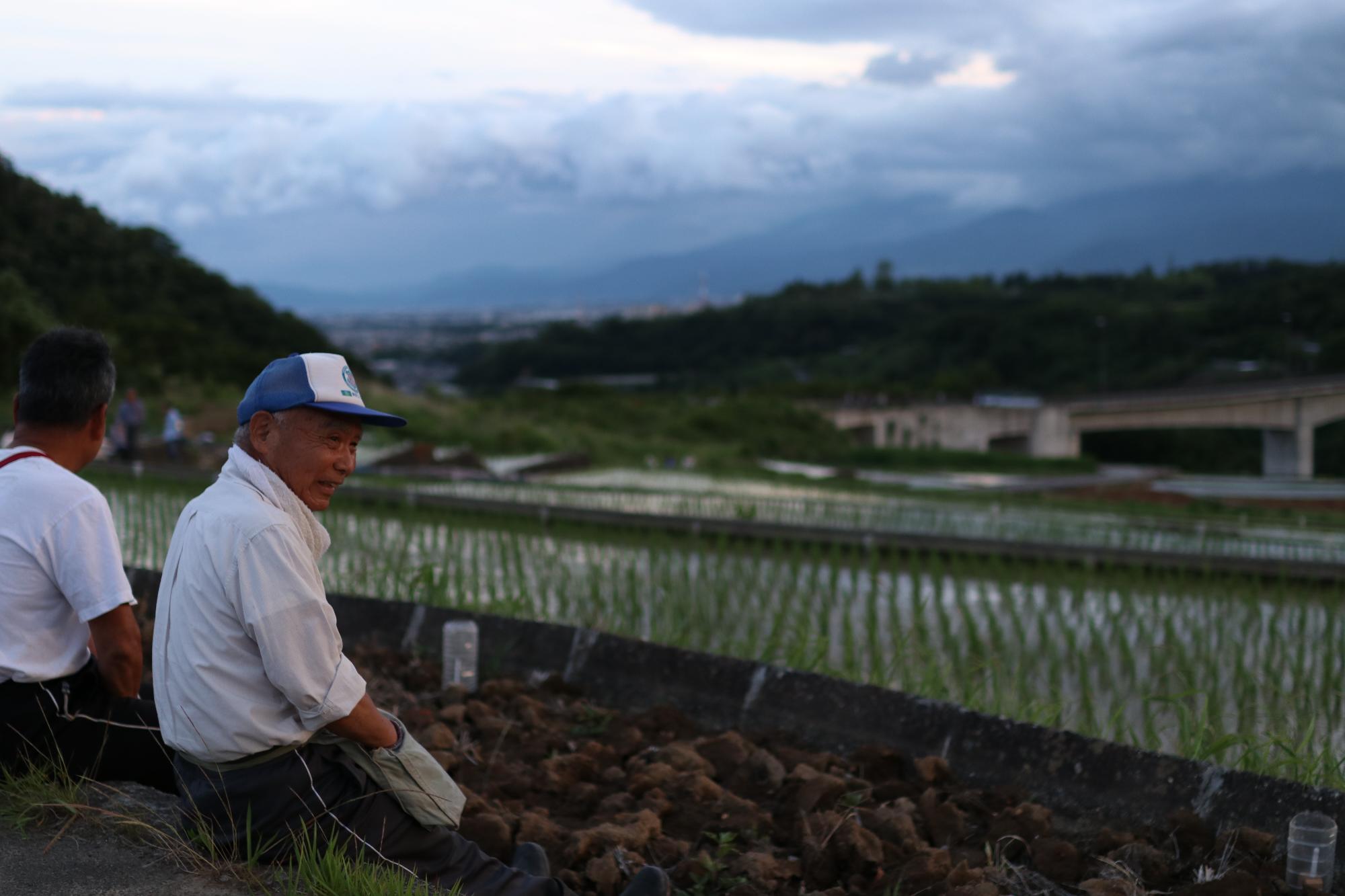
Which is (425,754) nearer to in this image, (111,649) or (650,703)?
→ (111,649)

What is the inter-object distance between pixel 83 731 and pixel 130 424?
15.8 metres

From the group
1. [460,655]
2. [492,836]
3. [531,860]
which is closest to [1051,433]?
[460,655]

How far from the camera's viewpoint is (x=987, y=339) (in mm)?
84938

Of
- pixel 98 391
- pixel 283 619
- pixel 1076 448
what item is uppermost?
pixel 98 391

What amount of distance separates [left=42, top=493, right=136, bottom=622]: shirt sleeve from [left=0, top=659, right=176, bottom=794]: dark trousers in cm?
26

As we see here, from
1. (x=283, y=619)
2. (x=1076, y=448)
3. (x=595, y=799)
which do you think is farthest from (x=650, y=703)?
(x=1076, y=448)

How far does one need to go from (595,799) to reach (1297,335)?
84.8 metres

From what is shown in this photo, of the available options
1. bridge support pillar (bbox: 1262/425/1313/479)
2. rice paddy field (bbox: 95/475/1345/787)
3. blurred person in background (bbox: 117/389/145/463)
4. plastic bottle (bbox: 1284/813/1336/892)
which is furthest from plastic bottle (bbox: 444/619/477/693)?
bridge support pillar (bbox: 1262/425/1313/479)

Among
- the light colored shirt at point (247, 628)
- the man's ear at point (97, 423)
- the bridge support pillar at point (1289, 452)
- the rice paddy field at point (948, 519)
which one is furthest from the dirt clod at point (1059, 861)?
the bridge support pillar at point (1289, 452)

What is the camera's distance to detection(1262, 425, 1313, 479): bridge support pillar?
6112 centimetres

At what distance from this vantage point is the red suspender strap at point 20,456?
3.43 metres

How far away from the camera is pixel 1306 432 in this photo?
200 feet

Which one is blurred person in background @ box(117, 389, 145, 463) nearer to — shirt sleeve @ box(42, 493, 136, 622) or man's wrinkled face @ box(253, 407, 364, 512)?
shirt sleeve @ box(42, 493, 136, 622)

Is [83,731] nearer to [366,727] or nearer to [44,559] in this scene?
[44,559]
